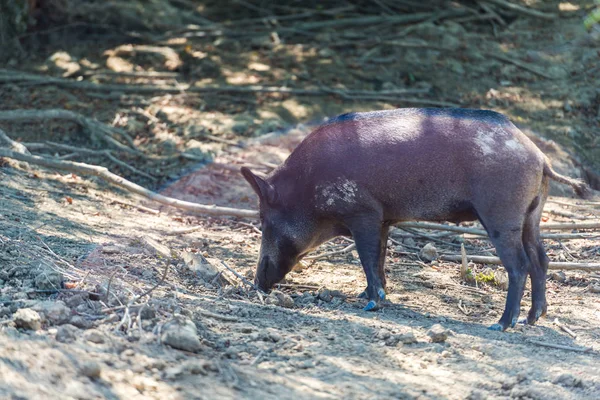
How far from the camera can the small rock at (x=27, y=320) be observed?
4.12 meters

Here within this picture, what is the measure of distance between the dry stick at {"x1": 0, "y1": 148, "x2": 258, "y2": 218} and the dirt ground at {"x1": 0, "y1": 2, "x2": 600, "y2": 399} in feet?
0.81

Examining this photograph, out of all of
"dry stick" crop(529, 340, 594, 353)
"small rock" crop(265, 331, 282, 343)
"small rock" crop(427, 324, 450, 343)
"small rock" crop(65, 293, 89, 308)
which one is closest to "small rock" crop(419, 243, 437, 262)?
"dry stick" crop(529, 340, 594, 353)

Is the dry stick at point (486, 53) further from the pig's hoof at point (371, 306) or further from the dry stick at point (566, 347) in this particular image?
the dry stick at point (566, 347)

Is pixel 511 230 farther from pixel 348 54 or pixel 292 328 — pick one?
pixel 348 54

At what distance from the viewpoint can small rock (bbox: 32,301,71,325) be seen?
168 inches

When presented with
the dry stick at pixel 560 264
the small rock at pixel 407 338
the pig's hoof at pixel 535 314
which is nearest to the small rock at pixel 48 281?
the small rock at pixel 407 338

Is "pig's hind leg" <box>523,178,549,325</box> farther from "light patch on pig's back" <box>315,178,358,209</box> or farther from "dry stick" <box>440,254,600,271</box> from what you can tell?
Result: "light patch on pig's back" <box>315,178,358,209</box>

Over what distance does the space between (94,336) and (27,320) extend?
0.33 m

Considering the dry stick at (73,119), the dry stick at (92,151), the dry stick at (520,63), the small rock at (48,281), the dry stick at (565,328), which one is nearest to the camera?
the small rock at (48,281)

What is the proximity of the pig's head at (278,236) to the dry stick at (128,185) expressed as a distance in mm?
745

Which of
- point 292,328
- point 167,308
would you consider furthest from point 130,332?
point 292,328

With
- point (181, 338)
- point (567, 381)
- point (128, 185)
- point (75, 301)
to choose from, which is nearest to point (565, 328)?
point (567, 381)

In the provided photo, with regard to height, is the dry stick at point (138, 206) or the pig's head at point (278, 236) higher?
the pig's head at point (278, 236)

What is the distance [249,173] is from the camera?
636 cm
